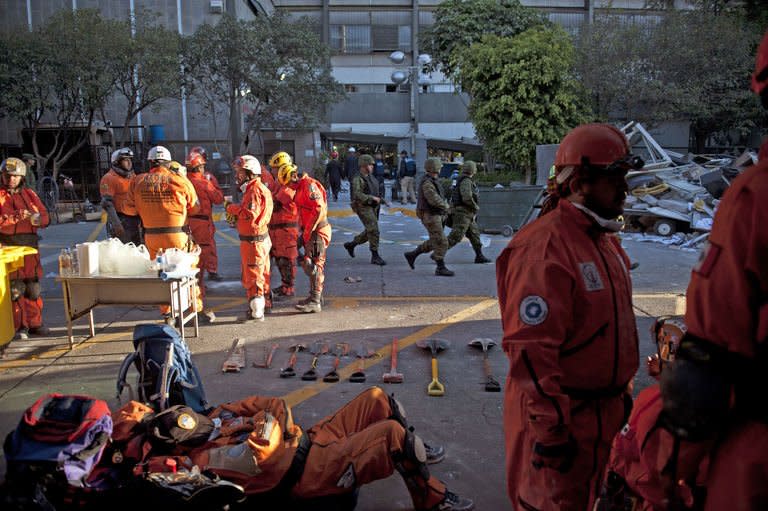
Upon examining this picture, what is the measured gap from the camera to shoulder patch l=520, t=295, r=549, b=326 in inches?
97.5

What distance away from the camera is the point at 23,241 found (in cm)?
768

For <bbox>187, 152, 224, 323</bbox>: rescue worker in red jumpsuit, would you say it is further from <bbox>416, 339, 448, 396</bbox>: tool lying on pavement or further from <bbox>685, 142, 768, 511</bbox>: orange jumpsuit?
<bbox>685, 142, 768, 511</bbox>: orange jumpsuit

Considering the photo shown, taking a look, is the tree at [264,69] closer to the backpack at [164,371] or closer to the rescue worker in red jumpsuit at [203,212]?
the rescue worker in red jumpsuit at [203,212]

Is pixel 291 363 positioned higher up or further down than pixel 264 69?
further down

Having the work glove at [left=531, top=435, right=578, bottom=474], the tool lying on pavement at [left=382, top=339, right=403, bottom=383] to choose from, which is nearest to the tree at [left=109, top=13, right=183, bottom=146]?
the tool lying on pavement at [left=382, top=339, right=403, bottom=383]

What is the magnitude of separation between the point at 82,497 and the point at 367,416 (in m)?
1.56

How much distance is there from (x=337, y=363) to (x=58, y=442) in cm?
343

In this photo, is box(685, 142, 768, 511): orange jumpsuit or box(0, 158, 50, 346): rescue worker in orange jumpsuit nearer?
box(685, 142, 768, 511): orange jumpsuit

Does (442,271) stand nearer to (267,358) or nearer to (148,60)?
(267,358)

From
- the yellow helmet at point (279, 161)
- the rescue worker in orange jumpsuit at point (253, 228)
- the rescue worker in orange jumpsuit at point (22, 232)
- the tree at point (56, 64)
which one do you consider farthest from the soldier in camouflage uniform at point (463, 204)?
the tree at point (56, 64)

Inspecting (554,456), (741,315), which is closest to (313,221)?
(554,456)

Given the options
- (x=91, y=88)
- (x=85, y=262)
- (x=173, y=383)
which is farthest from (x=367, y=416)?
(x=91, y=88)

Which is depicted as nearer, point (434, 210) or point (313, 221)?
point (313, 221)

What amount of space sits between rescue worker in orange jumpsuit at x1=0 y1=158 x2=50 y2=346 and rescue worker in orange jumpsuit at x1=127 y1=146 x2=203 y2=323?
115 cm
